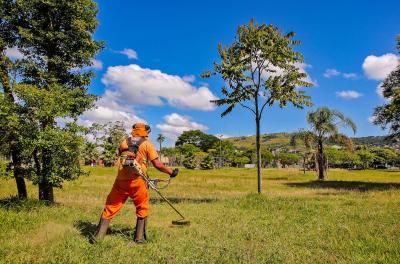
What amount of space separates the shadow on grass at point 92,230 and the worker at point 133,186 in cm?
54

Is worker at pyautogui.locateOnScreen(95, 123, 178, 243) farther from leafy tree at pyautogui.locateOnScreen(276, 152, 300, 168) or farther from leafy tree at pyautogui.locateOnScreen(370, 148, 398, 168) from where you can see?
leafy tree at pyautogui.locateOnScreen(276, 152, 300, 168)

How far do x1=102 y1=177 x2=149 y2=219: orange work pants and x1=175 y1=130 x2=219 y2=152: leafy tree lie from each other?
521ft

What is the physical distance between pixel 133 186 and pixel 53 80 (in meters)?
8.48

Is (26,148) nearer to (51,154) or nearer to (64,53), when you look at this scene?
(51,154)

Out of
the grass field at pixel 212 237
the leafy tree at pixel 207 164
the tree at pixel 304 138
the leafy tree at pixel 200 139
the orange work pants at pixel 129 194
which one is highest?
the leafy tree at pixel 200 139

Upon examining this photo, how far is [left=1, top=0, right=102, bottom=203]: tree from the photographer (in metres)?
14.3

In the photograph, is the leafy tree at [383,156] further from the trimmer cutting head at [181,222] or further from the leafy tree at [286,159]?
the trimmer cutting head at [181,222]

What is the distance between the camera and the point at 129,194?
31.8 ft

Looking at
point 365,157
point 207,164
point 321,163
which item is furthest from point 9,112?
point 365,157

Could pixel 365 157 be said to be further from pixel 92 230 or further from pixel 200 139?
pixel 92 230

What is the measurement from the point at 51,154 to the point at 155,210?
4643 mm

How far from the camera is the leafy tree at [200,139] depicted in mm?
169375

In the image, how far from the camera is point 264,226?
11.5 m

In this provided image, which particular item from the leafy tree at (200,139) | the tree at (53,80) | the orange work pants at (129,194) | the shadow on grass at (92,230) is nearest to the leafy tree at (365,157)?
the leafy tree at (200,139)
